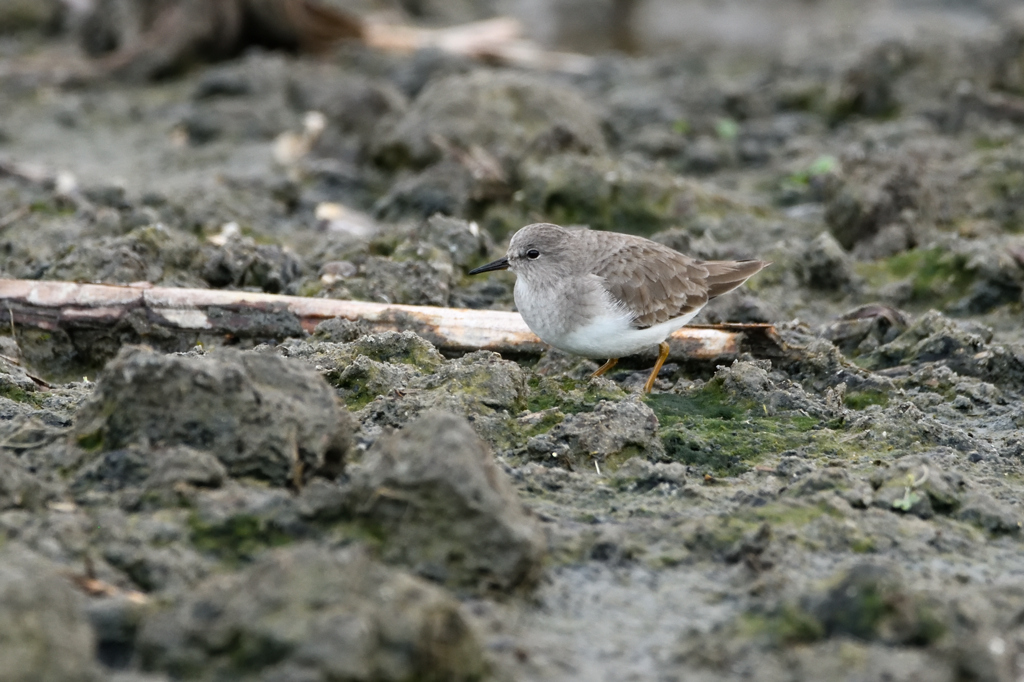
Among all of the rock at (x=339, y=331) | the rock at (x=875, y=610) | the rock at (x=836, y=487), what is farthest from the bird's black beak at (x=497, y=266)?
the rock at (x=875, y=610)

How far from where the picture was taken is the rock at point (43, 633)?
357 centimetres

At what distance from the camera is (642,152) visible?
13.0m

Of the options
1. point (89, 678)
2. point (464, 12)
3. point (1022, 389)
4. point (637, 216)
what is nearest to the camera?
point (89, 678)

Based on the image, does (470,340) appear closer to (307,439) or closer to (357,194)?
(307,439)

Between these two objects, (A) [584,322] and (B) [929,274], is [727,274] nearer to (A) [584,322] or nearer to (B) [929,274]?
(A) [584,322]

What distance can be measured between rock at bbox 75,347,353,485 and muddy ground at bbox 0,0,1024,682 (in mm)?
14

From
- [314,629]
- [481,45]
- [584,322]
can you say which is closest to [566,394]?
[584,322]

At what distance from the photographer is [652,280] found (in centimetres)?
743

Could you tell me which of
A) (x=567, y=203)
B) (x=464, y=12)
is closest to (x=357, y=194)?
(x=567, y=203)

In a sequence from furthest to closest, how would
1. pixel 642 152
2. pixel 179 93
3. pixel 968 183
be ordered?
pixel 179 93 → pixel 642 152 → pixel 968 183

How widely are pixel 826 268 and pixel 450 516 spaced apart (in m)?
5.86

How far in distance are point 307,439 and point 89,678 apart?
1.62 m

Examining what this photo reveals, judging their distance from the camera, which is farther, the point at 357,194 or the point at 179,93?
the point at 179,93

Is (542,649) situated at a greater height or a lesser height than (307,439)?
lesser
